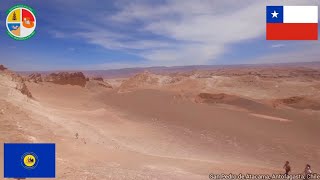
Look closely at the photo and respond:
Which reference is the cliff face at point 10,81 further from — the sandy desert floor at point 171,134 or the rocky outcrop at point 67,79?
the rocky outcrop at point 67,79

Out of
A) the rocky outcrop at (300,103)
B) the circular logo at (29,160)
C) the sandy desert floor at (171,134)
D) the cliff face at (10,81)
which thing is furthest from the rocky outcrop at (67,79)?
the circular logo at (29,160)

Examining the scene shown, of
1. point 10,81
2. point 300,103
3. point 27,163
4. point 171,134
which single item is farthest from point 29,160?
point 300,103

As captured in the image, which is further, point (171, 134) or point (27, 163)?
point (171, 134)

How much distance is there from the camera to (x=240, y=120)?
66.0 ft

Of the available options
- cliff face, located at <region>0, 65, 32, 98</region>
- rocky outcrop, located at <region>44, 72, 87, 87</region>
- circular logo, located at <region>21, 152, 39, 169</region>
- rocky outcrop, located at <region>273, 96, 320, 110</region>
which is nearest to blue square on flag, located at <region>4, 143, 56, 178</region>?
circular logo, located at <region>21, 152, 39, 169</region>

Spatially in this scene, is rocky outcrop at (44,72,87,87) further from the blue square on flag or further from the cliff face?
the blue square on flag

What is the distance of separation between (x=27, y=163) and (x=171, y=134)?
1102 centimetres

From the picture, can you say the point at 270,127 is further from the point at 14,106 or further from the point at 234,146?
the point at 14,106

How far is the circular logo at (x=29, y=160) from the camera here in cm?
721

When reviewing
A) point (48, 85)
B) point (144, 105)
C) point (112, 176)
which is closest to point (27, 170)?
point (112, 176)

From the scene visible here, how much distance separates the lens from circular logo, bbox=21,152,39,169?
284 inches

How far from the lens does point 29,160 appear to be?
726cm

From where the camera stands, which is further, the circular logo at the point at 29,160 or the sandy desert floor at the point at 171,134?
the sandy desert floor at the point at 171,134

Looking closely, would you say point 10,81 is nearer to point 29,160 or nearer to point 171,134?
point 171,134
